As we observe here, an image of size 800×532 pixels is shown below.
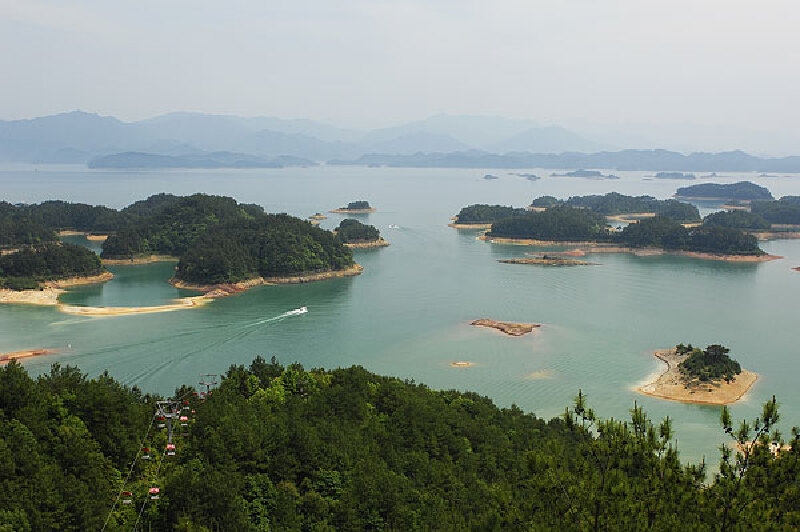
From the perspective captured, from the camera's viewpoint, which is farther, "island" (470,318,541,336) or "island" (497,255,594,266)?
"island" (497,255,594,266)

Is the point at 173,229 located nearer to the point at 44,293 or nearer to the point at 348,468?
the point at 44,293

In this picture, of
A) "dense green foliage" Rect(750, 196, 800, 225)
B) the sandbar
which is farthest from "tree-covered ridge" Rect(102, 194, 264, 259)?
"dense green foliage" Rect(750, 196, 800, 225)

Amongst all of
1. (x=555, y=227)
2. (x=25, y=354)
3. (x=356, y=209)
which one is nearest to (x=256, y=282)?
(x=25, y=354)

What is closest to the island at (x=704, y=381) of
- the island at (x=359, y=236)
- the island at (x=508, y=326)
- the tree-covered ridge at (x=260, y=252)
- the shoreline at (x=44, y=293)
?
the island at (x=508, y=326)

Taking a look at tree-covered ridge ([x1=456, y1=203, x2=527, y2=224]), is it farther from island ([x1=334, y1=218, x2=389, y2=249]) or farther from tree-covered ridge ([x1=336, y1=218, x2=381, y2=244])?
tree-covered ridge ([x1=336, y1=218, x2=381, y2=244])

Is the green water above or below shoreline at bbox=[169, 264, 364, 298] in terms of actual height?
below

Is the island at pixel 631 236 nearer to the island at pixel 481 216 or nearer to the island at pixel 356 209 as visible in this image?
the island at pixel 481 216
